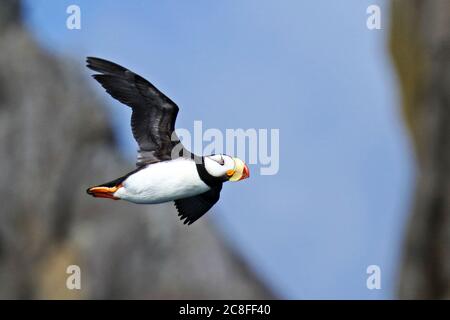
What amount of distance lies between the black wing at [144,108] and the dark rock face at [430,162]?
9.29 meters

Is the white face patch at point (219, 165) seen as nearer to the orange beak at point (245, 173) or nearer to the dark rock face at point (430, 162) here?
the orange beak at point (245, 173)

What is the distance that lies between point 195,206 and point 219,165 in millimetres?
1207

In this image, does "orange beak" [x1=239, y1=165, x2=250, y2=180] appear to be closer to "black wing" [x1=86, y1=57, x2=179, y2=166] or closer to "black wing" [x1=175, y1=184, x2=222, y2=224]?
"black wing" [x1=86, y1=57, x2=179, y2=166]

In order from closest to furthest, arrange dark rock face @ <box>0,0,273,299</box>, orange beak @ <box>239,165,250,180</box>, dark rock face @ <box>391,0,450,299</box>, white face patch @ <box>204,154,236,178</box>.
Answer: orange beak @ <box>239,165,250,180</box>, white face patch @ <box>204,154,236,178</box>, dark rock face @ <box>391,0,450,299</box>, dark rock face @ <box>0,0,273,299</box>

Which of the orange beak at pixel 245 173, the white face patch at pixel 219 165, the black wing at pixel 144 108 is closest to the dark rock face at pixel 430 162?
the black wing at pixel 144 108

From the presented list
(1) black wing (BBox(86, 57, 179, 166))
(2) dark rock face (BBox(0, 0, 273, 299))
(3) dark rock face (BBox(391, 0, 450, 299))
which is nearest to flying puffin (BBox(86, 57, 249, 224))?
(1) black wing (BBox(86, 57, 179, 166))

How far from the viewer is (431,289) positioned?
18.2m

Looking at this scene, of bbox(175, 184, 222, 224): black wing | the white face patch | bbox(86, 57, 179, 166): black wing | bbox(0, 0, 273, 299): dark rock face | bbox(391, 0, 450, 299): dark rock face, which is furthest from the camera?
bbox(0, 0, 273, 299): dark rock face

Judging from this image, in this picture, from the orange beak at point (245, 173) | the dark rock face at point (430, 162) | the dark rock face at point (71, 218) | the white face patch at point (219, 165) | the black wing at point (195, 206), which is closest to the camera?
the orange beak at point (245, 173)

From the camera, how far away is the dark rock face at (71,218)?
2064cm

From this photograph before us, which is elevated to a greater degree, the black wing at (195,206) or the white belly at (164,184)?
the white belly at (164,184)

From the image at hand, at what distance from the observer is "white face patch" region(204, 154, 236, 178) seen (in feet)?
29.6
